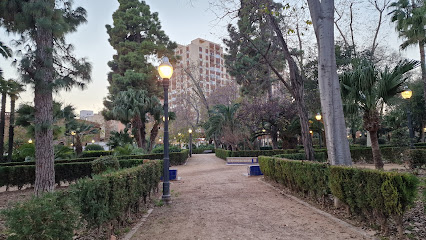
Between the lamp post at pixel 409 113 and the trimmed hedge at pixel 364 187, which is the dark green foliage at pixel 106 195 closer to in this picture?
the trimmed hedge at pixel 364 187

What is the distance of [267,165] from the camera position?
10.3 m

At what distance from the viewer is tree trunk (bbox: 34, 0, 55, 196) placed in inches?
332

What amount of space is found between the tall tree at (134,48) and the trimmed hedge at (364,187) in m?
21.0

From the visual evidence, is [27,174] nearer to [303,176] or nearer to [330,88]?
[303,176]

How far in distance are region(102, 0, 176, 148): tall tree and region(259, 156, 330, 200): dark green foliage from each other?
61.2ft

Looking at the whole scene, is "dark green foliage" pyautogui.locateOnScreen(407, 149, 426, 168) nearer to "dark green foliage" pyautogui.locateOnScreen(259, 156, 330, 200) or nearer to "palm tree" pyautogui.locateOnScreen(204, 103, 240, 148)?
"dark green foliage" pyautogui.locateOnScreen(259, 156, 330, 200)

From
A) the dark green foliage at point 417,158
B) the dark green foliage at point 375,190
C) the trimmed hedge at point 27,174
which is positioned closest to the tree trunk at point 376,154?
the dark green foliage at point 417,158

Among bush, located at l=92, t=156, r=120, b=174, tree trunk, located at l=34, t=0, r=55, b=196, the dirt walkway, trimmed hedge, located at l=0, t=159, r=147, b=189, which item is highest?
tree trunk, located at l=34, t=0, r=55, b=196

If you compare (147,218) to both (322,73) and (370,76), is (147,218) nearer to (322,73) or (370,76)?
(322,73)

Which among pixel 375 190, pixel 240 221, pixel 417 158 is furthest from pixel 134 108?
pixel 375 190

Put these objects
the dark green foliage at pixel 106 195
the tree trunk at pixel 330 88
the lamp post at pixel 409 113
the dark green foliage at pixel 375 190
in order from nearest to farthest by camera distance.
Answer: the dark green foliage at pixel 106 195, the dark green foliage at pixel 375 190, the tree trunk at pixel 330 88, the lamp post at pixel 409 113

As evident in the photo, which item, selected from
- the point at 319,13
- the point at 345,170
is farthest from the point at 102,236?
the point at 319,13

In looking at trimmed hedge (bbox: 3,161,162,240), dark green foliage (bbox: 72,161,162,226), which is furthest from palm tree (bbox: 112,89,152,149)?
trimmed hedge (bbox: 3,161,162,240)

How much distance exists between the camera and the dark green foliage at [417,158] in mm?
11102
